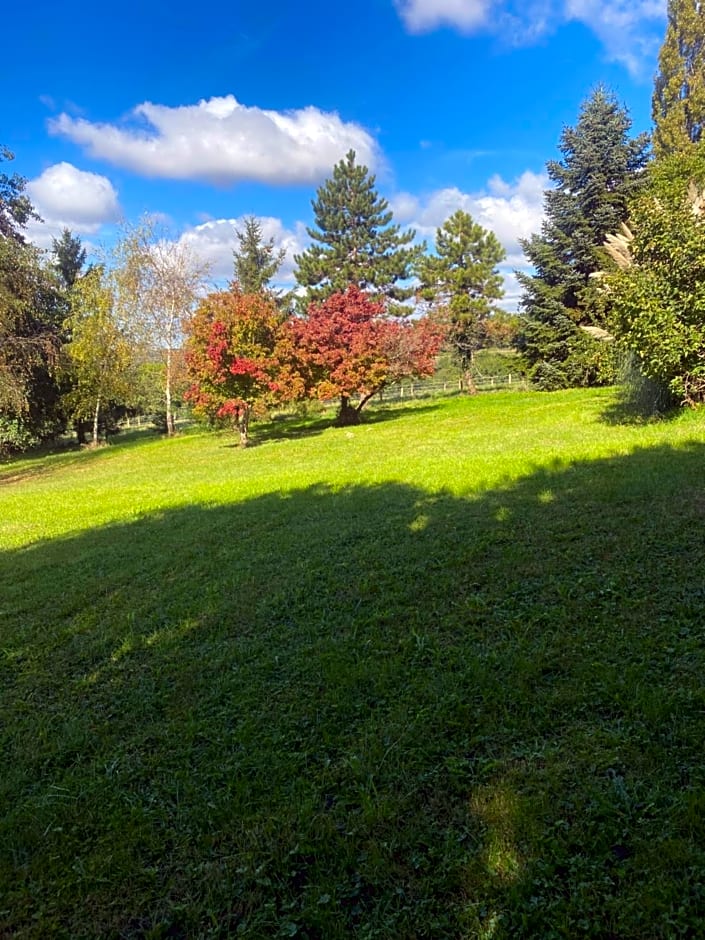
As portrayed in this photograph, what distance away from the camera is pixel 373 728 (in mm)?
2287

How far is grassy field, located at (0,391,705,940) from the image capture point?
158 centimetres

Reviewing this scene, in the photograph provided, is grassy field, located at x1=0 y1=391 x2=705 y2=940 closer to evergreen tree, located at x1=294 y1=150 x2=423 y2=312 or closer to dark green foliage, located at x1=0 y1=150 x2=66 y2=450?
dark green foliage, located at x1=0 y1=150 x2=66 y2=450

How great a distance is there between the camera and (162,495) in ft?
27.6

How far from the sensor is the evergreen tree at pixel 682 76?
22484 millimetres

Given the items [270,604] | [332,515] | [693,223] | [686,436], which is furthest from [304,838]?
[693,223]

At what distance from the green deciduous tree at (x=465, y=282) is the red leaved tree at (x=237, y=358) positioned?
13374 mm

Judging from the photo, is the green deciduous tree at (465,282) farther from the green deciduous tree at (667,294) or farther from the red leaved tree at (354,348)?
the green deciduous tree at (667,294)

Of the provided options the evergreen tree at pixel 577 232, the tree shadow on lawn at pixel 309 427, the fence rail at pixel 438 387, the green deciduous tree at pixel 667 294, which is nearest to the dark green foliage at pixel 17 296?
the tree shadow on lawn at pixel 309 427

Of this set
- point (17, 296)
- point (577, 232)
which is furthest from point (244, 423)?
point (577, 232)

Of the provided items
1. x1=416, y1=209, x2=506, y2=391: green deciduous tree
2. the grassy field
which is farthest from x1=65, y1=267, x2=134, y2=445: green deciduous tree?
the grassy field

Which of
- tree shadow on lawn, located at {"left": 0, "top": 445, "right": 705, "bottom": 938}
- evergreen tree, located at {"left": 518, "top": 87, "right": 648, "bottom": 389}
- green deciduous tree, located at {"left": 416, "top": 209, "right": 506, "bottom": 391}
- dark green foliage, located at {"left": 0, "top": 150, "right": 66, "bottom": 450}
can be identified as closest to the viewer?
tree shadow on lawn, located at {"left": 0, "top": 445, "right": 705, "bottom": 938}

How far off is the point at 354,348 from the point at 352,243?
1553cm

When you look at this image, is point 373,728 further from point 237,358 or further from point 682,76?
point 682,76

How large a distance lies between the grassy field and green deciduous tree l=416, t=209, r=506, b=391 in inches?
902
